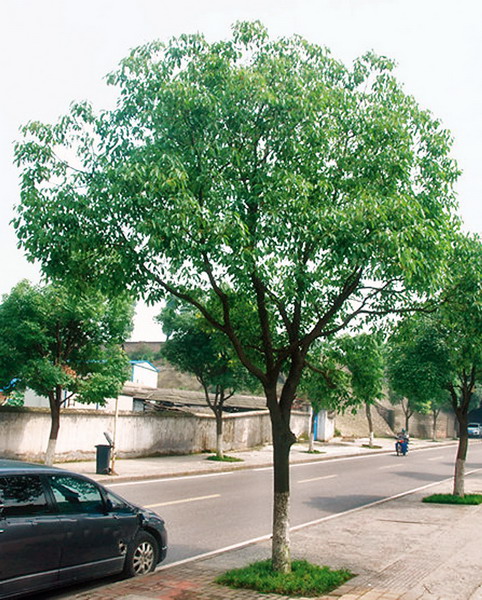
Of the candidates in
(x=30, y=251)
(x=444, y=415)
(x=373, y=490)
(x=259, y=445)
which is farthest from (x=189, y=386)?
(x=30, y=251)

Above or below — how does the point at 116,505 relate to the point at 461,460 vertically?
below

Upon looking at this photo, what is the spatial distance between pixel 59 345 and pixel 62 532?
14241 millimetres

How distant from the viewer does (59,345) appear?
2091 cm

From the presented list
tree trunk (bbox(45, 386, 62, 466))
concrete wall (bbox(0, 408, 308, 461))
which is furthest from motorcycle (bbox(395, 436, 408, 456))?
tree trunk (bbox(45, 386, 62, 466))

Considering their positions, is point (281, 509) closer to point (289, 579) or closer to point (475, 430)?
point (289, 579)

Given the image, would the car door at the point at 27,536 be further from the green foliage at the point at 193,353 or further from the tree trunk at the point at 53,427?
the green foliage at the point at 193,353

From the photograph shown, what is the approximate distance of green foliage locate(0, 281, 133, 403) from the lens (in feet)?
65.0

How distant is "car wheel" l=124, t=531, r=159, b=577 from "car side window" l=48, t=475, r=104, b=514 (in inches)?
29.8

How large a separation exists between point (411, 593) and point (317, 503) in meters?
9.24

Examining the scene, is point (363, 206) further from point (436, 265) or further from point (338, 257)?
point (436, 265)

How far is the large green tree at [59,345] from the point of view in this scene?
19812mm

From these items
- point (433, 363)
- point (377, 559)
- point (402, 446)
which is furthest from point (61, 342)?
point (402, 446)

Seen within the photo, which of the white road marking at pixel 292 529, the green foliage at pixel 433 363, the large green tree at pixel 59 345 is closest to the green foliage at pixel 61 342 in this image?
the large green tree at pixel 59 345

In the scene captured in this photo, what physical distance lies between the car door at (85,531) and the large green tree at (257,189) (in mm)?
2046
